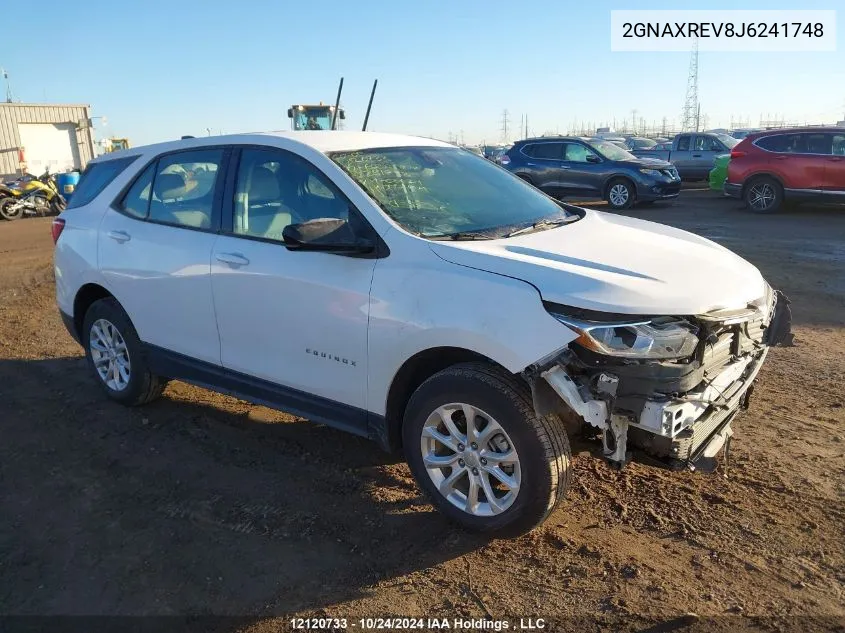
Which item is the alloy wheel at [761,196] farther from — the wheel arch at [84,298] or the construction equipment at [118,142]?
the construction equipment at [118,142]

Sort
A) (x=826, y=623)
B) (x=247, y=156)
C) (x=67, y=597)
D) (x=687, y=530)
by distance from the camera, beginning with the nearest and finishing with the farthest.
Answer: (x=826, y=623)
(x=67, y=597)
(x=687, y=530)
(x=247, y=156)

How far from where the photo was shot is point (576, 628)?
2.64 m

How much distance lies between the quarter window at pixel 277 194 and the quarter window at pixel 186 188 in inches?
10.3

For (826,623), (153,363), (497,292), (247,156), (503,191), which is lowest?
(826,623)

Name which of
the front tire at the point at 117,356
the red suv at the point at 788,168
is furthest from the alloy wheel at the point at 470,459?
the red suv at the point at 788,168

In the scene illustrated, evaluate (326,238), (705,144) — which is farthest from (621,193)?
(326,238)

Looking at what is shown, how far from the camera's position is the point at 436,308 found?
308cm

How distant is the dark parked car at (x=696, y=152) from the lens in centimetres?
2022

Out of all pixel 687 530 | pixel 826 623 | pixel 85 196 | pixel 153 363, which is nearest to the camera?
pixel 826 623

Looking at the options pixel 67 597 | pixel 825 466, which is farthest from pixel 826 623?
pixel 67 597

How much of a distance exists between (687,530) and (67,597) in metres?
2.77

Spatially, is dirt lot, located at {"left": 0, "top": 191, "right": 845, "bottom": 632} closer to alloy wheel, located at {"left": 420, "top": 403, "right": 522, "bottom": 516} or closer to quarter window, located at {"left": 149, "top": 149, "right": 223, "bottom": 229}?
alloy wheel, located at {"left": 420, "top": 403, "right": 522, "bottom": 516}

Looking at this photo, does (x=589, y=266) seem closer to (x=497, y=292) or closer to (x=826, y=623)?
(x=497, y=292)

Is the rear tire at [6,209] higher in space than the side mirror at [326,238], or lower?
lower
